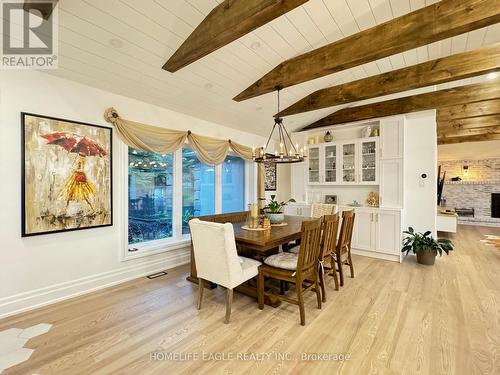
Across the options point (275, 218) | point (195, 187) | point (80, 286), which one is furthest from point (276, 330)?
point (195, 187)

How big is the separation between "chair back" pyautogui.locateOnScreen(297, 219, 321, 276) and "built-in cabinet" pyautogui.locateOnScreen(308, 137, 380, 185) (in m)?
2.74

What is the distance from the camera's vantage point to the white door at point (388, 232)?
4094mm

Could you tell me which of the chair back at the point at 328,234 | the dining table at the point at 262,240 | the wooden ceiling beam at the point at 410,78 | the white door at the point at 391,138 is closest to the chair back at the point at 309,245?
the chair back at the point at 328,234

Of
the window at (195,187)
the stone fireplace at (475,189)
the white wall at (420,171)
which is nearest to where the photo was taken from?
the window at (195,187)

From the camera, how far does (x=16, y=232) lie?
2.33m

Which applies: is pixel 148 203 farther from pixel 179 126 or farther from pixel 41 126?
pixel 41 126

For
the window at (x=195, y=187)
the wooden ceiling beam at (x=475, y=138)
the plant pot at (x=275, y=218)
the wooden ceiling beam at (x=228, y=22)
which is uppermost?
the wooden ceiling beam at (x=228, y=22)

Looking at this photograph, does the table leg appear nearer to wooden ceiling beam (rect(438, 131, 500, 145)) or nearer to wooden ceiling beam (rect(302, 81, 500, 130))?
wooden ceiling beam (rect(302, 81, 500, 130))

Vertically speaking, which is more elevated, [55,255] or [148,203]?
[148,203]

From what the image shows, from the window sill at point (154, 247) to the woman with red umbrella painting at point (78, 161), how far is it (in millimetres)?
831

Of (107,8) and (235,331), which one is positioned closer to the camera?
(107,8)

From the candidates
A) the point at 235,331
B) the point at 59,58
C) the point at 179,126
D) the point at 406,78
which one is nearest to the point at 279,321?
the point at 235,331

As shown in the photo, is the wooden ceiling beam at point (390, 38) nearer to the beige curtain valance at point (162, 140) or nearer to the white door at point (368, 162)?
the beige curtain valance at point (162, 140)

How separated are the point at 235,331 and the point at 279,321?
44cm
